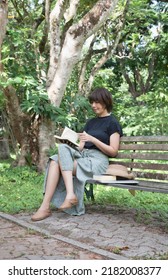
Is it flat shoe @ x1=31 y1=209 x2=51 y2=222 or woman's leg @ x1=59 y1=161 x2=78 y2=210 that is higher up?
woman's leg @ x1=59 y1=161 x2=78 y2=210

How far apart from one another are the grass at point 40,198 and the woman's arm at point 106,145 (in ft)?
2.60

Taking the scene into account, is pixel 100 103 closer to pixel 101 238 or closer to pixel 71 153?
pixel 71 153

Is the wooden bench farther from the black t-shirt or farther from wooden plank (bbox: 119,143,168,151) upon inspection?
the black t-shirt

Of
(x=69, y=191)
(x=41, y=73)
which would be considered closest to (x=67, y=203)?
(x=69, y=191)

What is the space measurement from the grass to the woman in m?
0.65

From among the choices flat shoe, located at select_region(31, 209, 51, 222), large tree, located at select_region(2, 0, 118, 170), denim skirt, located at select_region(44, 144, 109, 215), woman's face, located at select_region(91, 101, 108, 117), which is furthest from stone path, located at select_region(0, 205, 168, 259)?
large tree, located at select_region(2, 0, 118, 170)

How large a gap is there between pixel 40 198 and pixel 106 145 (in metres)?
1.66

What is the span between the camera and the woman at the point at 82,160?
4395 millimetres

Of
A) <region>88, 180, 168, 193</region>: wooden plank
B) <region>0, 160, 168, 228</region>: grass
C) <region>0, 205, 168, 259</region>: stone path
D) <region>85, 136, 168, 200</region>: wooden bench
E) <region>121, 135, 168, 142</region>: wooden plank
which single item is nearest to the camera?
<region>0, 205, 168, 259</region>: stone path

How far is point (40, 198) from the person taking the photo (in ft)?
18.8

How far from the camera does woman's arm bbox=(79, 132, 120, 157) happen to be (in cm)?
446

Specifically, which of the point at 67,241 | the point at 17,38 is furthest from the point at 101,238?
the point at 17,38
